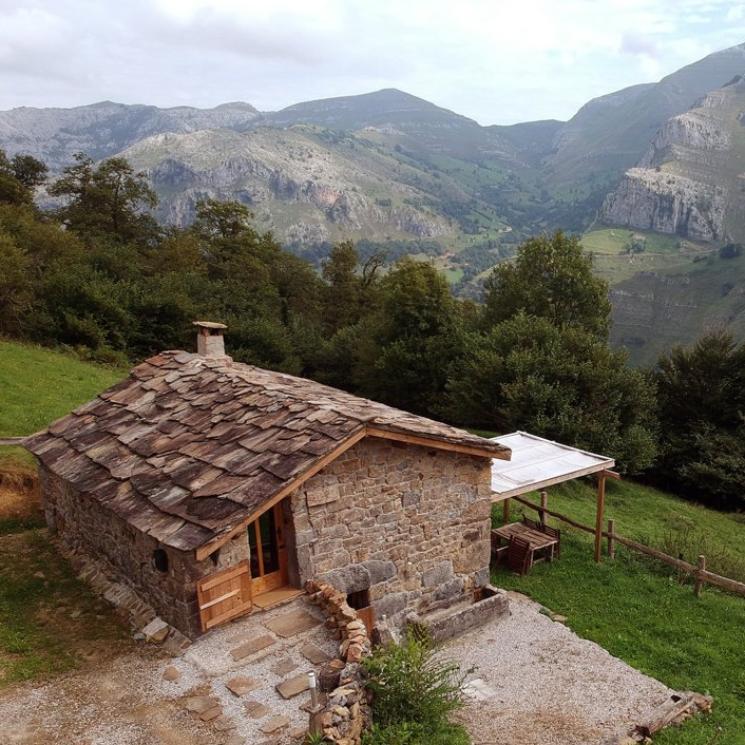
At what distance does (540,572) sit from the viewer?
1512cm

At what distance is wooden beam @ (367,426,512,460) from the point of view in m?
10.4

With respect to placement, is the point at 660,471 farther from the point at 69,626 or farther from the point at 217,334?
the point at 69,626

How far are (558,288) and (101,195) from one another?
3672 cm

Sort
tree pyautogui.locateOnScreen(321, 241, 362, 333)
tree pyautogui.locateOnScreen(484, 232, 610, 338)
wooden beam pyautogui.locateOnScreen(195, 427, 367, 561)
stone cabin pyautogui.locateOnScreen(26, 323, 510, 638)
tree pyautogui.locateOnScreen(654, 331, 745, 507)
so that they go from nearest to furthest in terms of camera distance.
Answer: wooden beam pyautogui.locateOnScreen(195, 427, 367, 561) < stone cabin pyautogui.locateOnScreen(26, 323, 510, 638) < tree pyautogui.locateOnScreen(654, 331, 745, 507) < tree pyautogui.locateOnScreen(484, 232, 610, 338) < tree pyautogui.locateOnScreen(321, 241, 362, 333)

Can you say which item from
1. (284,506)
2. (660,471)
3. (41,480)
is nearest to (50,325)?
(41,480)

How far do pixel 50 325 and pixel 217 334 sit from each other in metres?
20.7

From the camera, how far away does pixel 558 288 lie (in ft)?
116

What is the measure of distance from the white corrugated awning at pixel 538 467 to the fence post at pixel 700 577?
2742 mm

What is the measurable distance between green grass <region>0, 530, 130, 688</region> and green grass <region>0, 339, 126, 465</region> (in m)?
5.06

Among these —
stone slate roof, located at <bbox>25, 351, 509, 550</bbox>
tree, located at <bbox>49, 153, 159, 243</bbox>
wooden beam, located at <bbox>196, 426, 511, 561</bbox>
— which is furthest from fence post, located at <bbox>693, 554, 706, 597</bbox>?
tree, located at <bbox>49, 153, 159, 243</bbox>

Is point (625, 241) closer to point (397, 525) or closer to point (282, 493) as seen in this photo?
point (397, 525)

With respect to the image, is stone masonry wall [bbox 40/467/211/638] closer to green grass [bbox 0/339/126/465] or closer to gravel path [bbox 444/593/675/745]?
green grass [bbox 0/339/126/465]

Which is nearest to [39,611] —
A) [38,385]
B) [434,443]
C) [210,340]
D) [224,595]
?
[224,595]

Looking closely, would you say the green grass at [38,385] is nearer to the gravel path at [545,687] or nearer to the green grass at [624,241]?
the gravel path at [545,687]
